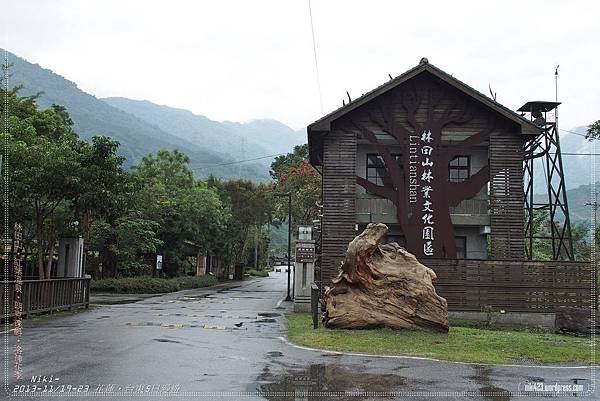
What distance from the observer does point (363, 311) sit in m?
14.5

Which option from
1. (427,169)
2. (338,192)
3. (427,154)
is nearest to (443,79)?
(427,154)

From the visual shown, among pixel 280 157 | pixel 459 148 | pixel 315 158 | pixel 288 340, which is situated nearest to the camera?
pixel 288 340

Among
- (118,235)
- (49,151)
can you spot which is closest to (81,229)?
(49,151)

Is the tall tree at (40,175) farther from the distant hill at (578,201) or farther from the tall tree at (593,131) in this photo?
the distant hill at (578,201)

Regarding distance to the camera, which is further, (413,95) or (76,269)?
(413,95)

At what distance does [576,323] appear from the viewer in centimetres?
1712

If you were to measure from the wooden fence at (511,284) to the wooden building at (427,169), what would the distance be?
7.61ft

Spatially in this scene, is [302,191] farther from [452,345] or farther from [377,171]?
[452,345]

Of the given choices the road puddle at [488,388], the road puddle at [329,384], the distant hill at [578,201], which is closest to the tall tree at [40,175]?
the road puddle at [329,384]

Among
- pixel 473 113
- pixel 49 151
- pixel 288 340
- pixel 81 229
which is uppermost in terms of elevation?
pixel 473 113

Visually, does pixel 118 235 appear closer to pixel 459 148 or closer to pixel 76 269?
pixel 76 269

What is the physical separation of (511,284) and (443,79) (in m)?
8.50

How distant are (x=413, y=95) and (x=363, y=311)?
41.2 ft

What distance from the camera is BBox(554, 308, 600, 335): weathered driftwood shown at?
663 inches
